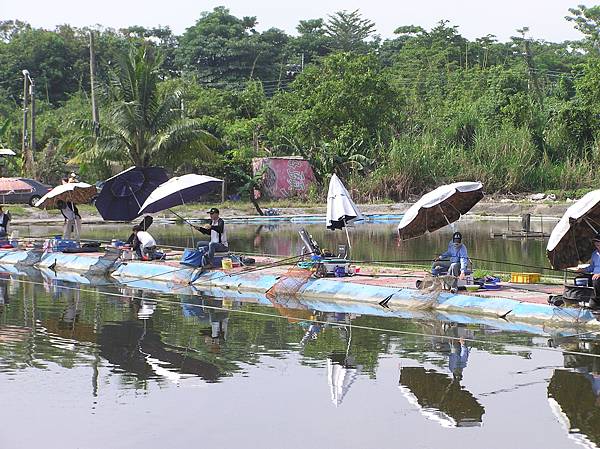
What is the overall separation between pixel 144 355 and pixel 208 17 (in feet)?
222

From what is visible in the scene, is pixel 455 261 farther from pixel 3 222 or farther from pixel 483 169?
pixel 483 169

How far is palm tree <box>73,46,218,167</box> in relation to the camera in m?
43.8

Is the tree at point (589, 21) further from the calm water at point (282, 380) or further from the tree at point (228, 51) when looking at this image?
the calm water at point (282, 380)

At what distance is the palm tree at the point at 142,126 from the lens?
43781 millimetres

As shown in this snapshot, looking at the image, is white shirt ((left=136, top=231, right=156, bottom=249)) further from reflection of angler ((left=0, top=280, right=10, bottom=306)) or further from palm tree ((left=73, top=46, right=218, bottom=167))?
palm tree ((left=73, top=46, right=218, bottom=167))

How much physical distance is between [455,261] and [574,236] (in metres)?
2.95

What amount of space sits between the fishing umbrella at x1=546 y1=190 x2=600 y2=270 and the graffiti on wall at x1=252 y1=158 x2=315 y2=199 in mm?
34835

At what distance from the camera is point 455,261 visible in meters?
18.9

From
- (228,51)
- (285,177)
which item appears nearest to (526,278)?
(285,177)

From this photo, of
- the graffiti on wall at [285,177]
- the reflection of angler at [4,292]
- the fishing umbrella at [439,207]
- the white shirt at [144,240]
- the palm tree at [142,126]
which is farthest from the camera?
the graffiti on wall at [285,177]

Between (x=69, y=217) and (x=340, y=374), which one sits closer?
(x=340, y=374)

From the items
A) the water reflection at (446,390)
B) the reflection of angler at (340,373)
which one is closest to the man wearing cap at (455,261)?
the water reflection at (446,390)

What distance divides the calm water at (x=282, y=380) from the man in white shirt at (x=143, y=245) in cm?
503

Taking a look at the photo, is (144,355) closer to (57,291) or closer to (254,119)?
(57,291)
